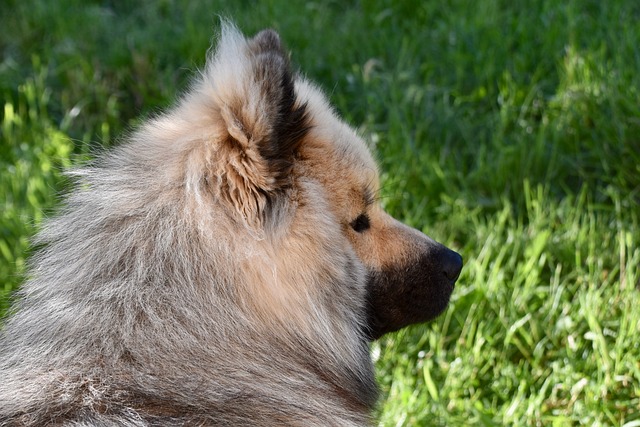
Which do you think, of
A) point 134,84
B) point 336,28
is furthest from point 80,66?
point 336,28

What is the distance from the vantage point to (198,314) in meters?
2.35

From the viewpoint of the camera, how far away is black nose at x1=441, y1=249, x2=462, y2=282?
2971 millimetres

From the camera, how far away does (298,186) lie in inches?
99.7

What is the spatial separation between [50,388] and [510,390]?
2.11m

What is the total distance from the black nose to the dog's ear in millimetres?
752

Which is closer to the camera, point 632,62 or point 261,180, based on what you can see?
point 261,180

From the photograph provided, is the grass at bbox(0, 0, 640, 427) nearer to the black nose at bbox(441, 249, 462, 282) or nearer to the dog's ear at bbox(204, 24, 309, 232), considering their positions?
the black nose at bbox(441, 249, 462, 282)

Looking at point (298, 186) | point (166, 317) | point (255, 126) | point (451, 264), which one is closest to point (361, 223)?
point (298, 186)

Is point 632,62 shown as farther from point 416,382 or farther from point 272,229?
point 272,229

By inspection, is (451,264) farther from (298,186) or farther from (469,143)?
(469,143)

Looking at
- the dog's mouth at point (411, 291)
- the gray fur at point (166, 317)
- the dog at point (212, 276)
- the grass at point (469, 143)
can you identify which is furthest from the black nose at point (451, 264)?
the grass at point (469, 143)

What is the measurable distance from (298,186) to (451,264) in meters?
0.74

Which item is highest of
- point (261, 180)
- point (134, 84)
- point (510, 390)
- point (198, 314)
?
point (261, 180)

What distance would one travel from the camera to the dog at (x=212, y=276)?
2.26 meters
